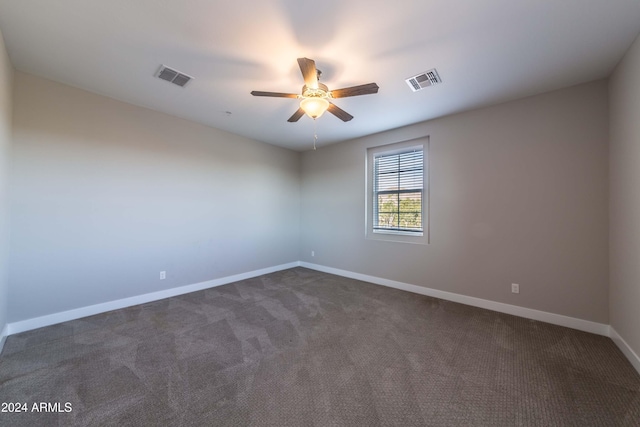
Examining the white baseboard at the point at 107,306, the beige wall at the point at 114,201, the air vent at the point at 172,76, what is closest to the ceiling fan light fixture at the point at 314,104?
the air vent at the point at 172,76

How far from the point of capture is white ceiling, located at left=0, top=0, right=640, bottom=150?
1.76 m

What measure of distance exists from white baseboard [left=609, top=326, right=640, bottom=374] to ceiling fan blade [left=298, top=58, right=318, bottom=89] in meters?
3.52

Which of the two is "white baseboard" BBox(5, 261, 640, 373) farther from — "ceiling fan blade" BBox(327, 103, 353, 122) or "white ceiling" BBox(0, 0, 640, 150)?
"ceiling fan blade" BBox(327, 103, 353, 122)

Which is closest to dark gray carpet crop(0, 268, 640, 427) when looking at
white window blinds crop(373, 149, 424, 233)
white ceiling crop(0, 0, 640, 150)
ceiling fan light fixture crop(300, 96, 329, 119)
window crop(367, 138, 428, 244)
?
window crop(367, 138, 428, 244)

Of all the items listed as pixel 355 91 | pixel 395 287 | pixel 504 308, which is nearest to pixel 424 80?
pixel 355 91

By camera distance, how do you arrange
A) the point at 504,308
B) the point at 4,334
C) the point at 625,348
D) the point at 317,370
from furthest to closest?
the point at 504,308 < the point at 4,334 < the point at 625,348 < the point at 317,370

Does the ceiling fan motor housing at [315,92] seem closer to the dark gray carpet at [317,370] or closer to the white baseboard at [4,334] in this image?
the dark gray carpet at [317,370]

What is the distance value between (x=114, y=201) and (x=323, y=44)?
10.5 feet

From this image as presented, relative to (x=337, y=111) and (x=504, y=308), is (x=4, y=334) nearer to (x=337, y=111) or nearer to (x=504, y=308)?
(x=337, y=111)

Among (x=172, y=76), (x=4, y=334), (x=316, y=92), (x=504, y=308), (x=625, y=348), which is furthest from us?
(x=504, y=308)

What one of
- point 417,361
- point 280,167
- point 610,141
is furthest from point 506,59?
point 280,167

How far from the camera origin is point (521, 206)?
3020mm

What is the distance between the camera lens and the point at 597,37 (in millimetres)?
2000

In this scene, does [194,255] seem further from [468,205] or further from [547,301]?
[547,301]
